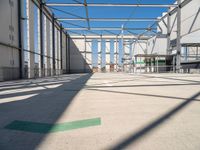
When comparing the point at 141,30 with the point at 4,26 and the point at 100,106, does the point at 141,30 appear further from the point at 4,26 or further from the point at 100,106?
the point at 100,106

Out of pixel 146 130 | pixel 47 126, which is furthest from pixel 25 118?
pixel 146 130

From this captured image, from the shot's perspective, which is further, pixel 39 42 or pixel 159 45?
pixel 159 45

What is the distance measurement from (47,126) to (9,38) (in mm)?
14547

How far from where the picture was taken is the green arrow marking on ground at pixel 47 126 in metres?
3.72

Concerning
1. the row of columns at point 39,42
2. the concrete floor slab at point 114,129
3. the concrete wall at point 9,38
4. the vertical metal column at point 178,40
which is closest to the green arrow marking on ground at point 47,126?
the concrete floor slab at point 114,129

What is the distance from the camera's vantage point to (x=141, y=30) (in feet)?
129

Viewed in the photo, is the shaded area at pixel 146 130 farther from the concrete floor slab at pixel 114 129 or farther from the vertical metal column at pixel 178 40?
the vertical metal column at pixel 178 40

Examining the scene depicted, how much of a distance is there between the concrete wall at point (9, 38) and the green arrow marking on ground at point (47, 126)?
12.5 meters

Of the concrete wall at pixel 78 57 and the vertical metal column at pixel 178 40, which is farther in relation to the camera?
the concrete wall at pixel 78 57

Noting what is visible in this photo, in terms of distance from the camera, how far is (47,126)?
3906mm

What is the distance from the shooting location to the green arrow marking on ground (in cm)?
372

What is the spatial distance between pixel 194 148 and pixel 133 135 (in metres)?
0.90

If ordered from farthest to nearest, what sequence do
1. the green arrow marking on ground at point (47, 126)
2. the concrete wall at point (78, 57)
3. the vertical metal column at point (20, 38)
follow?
the concrete wall at point (78, 57) < the vertical metal column at point (20, 38) < the green arrow marking on ground at point (47, 126)

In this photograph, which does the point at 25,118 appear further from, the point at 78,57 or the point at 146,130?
the point at 78,57
